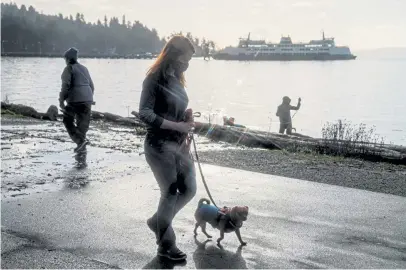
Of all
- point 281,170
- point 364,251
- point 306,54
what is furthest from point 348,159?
point 306,54

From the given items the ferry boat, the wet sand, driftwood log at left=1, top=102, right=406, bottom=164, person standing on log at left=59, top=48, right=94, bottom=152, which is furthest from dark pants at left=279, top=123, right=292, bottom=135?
the ferry boat

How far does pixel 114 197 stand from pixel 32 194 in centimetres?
114

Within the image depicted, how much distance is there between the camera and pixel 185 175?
4.66 meters

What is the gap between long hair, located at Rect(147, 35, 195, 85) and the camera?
451 centimetres

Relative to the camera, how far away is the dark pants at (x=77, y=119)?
10664 millimetres

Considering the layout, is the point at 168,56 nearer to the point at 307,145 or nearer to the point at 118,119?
the point at 307,145

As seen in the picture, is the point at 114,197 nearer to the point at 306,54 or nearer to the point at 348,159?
the point at 348,159

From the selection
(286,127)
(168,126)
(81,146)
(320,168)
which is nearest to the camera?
(168,126)

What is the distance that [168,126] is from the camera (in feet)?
14.6

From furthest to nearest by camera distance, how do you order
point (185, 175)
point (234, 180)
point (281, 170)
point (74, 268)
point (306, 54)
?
point (306, 54), point (281, 170), point (234, 180), point (185, 175), point (74, 268)

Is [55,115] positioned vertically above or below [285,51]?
below

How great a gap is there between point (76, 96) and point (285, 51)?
559 ft

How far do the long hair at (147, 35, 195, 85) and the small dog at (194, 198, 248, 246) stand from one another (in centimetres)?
142

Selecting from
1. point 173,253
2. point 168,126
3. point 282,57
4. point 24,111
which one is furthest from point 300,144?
point 282,57
